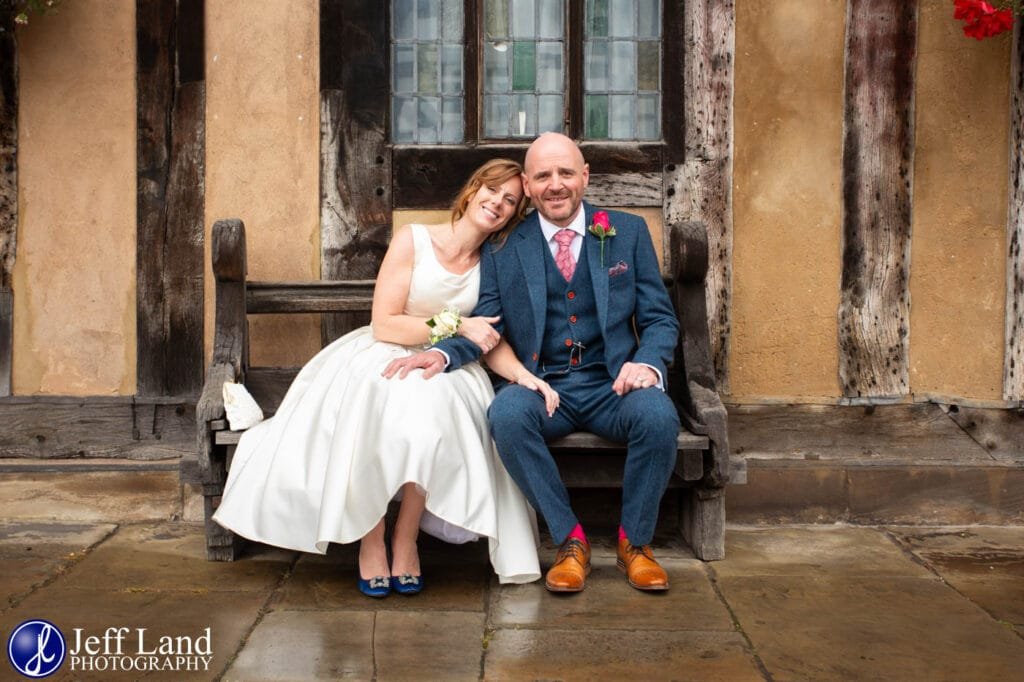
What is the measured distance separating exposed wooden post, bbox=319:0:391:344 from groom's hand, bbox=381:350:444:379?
1.05 metres

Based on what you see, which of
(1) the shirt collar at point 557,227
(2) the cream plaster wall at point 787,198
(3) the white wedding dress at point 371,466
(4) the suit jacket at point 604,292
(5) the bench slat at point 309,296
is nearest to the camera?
(3) the white wedding dress at point 371,466

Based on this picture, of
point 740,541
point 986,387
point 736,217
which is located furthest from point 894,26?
point 740,541

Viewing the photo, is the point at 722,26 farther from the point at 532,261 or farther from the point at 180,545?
the point at 180,545

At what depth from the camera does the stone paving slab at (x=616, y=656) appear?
3.06 meters

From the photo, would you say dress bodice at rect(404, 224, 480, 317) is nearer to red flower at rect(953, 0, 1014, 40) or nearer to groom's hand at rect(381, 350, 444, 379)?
groom's hand at rect(381, 350, 444, 379)

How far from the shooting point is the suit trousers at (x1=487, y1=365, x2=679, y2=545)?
12.5 ft

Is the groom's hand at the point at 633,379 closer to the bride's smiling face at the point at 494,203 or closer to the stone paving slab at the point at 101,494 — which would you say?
the bride's smiling face at the point at 494,203

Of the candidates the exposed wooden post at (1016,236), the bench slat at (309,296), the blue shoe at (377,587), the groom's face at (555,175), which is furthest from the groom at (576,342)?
the exposed wooden post at (1016,236)

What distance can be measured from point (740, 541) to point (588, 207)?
1503 mm

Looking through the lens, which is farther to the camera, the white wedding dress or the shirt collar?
the shirt collar

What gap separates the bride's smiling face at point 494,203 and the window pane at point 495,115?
794 millimetres

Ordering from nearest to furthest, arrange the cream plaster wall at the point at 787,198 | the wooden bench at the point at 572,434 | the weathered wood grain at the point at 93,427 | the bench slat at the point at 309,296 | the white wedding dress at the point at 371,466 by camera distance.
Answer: the white wedding dress at the point at 371,466, the wooden bench at the point at 572,434, the bench slat at the point at 309,296, the cream plaster wall at the point at 787,198, the weathered wood grain at the point at 93,427

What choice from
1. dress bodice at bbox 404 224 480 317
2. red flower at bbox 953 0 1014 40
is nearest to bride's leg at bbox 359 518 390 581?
dress bodice at bbox 404 224 480 317

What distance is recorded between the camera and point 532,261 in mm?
4168
